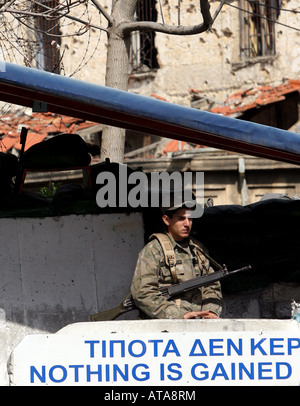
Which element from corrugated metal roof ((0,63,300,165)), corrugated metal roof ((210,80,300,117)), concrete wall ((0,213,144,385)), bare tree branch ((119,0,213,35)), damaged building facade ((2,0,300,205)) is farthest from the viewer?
damaged building facade ((2,0,300,205))

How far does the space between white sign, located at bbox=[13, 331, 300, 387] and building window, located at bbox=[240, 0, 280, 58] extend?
1300 centimetres

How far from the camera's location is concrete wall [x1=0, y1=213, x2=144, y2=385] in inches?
231

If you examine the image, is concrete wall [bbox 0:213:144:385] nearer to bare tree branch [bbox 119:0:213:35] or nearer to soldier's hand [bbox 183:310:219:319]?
soldier's hand [bbox 183:310:219:319]

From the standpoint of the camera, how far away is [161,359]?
438 centimetres

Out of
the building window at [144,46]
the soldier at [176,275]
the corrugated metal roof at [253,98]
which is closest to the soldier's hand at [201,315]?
the soldier at [176,275]

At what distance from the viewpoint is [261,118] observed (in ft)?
49.6

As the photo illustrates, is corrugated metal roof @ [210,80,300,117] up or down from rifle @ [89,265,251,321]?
up

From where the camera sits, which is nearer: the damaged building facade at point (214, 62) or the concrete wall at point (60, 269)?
the concrete wall at point (60, 269)

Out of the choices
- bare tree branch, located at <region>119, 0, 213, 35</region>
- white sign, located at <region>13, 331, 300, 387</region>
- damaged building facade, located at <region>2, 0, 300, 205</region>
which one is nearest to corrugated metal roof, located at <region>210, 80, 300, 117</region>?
damaged building facade, located at <region>2, 0, 300, 205</region>

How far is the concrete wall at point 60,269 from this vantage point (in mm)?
5863

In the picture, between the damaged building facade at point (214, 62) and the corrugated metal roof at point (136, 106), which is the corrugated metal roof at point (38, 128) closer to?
the damaged building facade at point (214, 62)

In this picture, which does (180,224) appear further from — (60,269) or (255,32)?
(255,32)
